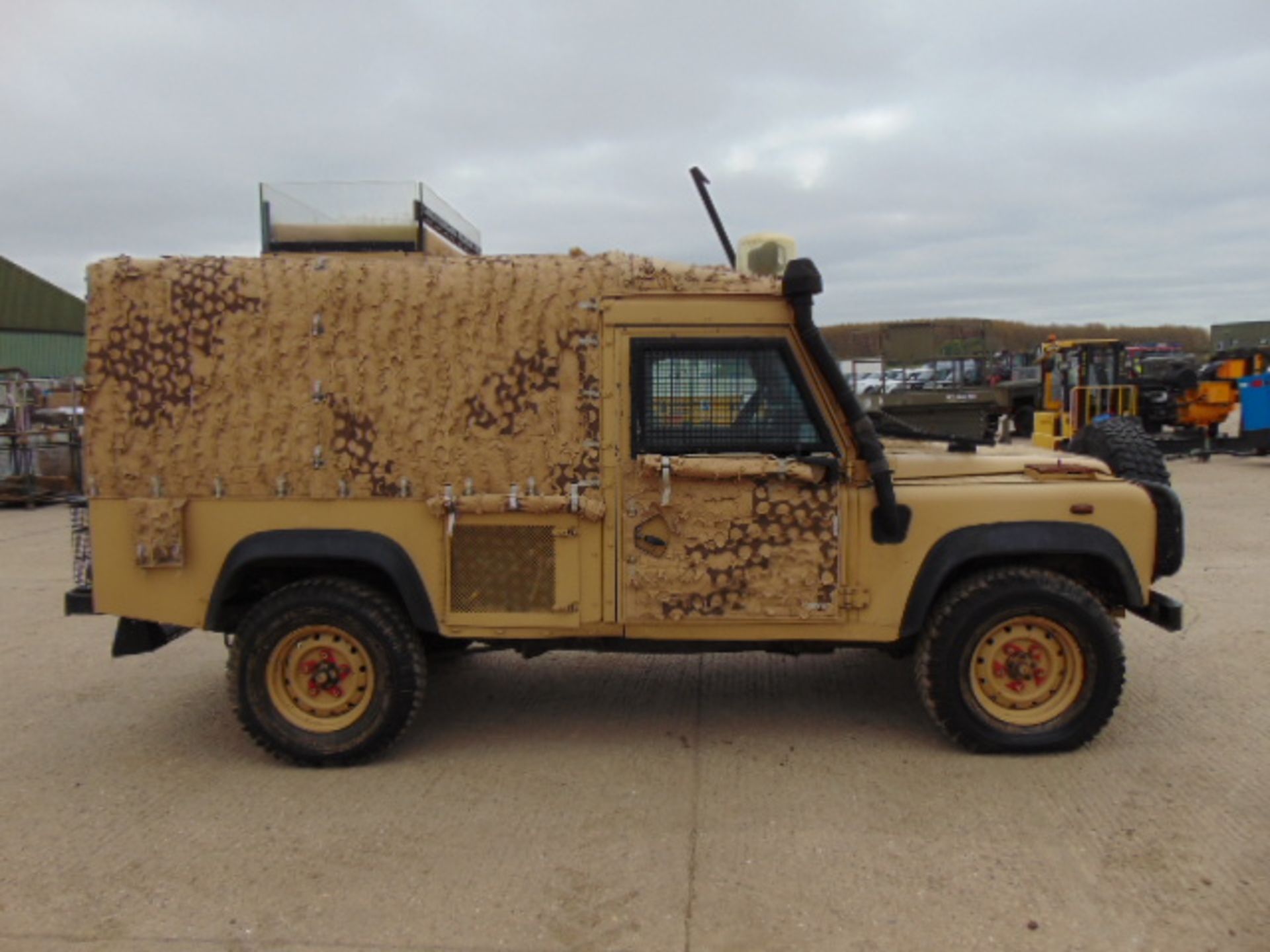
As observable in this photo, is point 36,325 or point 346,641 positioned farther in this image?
point 36,325

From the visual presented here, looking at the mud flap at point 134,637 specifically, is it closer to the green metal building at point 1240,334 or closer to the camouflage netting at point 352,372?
the camouflage netting at point 352,372

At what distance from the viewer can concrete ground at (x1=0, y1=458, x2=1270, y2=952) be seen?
3.12 m

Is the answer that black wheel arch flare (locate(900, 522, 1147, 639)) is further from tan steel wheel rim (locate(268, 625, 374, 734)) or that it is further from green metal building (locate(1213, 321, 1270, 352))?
green metal building (locate(1213, 321, 1270, 352))

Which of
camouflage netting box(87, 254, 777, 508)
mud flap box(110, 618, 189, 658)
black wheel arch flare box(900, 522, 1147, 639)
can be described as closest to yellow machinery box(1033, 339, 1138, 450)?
black wheel arch flare box(900, 522, 1147, 639)

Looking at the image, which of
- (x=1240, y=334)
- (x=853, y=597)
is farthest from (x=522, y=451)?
(x=1240, y=334)

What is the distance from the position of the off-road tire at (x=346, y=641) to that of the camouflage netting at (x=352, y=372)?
19.2 inches

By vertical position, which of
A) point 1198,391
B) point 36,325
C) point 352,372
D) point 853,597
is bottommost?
point 853,597

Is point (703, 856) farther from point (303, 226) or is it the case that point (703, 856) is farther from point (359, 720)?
point (303, 226)

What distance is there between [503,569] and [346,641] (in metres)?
0.80

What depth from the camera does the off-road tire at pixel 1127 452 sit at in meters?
4.86

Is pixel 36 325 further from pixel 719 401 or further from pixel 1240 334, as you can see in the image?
pixel 1240 334

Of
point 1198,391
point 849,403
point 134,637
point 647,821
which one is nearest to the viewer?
point 647,821

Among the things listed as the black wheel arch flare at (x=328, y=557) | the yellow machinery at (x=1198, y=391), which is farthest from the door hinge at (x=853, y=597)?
the yellow machinery at (x=1198, y=391)

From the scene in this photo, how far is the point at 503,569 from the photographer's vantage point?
4.35 m
